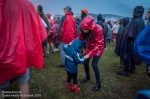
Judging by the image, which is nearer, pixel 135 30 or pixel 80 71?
pixel 135 30

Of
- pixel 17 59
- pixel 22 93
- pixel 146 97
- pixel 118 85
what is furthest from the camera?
pixel 118 85

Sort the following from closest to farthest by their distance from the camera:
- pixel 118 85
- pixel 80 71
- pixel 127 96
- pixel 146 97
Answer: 1. pixel 146 97
2. pixel 127 96
3. pixel 118 85
4. pixel 80 71

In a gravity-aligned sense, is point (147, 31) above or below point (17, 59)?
above

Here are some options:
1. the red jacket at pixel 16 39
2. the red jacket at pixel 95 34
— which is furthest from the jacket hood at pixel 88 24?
the red jacket at pixel 16 39

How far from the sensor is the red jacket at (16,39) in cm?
177

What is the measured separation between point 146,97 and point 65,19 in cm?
405

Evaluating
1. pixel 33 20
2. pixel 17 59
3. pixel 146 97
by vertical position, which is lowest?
pixel 146 97

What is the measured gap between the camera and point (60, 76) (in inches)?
184

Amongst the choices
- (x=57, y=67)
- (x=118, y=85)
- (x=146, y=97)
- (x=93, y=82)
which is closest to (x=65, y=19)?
(x=57, y=67)

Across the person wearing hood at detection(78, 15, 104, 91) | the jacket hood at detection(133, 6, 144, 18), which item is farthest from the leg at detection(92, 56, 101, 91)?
the jacket hood at detection(133, 6, 144, 18)

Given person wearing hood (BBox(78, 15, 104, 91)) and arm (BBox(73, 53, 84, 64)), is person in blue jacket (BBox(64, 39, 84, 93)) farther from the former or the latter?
person wearing hood (BBox(78, 15, 104, 91))

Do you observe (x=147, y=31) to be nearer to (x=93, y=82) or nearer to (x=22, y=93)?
(x=22, y=93)

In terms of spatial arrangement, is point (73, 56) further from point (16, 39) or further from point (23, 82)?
point (16, 39)

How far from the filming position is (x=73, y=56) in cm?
331
